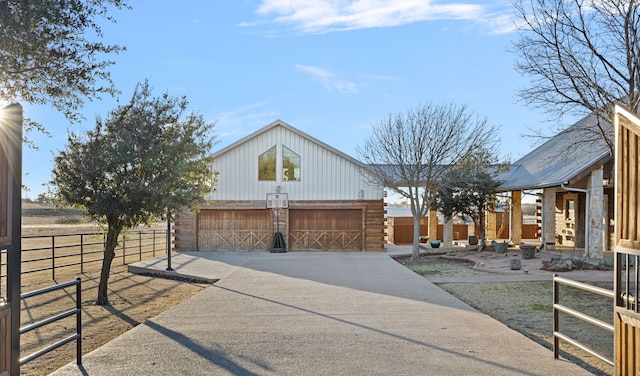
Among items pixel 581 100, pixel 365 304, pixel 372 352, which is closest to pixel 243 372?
pixel 372 352

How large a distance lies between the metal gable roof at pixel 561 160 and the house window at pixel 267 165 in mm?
10710

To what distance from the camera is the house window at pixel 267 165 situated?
26250 mm

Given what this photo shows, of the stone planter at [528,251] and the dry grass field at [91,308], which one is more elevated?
the stone planter at [528,251]

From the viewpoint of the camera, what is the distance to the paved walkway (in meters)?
6.08

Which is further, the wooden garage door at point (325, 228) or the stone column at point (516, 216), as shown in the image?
the wooden garage door at point (325, 228)

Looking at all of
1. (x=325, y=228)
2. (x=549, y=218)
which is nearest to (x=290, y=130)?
(x=325, y=228)

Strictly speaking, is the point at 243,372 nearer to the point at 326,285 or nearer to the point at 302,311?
the point at 302,311

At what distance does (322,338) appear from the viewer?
24.7 ft

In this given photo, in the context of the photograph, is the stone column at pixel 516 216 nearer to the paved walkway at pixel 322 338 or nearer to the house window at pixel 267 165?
the house window at pixel 267 165

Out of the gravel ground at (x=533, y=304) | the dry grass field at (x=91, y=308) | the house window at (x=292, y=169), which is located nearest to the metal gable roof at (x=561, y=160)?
the gravel ground at (x=533, y=304)

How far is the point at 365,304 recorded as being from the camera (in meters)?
10.5

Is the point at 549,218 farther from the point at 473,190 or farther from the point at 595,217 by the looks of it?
the point at 595,217

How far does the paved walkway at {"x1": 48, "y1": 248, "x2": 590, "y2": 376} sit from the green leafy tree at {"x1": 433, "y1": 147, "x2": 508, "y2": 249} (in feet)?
35.8

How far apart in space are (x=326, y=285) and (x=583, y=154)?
1237cm
